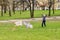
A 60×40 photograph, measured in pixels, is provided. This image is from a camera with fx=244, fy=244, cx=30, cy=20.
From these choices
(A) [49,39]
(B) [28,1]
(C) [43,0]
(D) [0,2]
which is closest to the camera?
(A) [49,39]

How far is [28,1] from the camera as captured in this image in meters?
47.3

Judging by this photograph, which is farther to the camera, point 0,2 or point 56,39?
point 0,2

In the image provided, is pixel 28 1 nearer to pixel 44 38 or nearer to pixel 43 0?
pixel 44 38

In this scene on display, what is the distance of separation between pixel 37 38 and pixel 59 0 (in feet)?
314

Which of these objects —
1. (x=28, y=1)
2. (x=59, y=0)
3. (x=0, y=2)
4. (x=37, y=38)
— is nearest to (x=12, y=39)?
(x=37, y=38)

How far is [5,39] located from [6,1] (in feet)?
129

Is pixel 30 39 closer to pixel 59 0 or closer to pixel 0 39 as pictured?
pixel 0 39

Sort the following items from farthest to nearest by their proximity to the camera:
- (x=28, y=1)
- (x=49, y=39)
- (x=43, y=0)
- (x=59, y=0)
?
(x=59, y=0)
(x=43, y=0)
(x=28, y=1)
(x=49, y=39)

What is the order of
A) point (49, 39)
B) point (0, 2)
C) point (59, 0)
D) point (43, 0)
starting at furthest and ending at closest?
point (59, 0) < point (43, 0) < point (0, 2) < point (49, 39)

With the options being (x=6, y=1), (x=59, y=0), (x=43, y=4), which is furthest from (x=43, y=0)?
(x=6, y=1)

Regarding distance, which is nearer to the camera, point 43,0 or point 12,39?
point 12,39

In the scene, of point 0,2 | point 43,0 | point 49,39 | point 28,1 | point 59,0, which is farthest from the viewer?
point 59,0

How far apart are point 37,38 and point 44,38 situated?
1.69ft

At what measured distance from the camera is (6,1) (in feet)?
185
